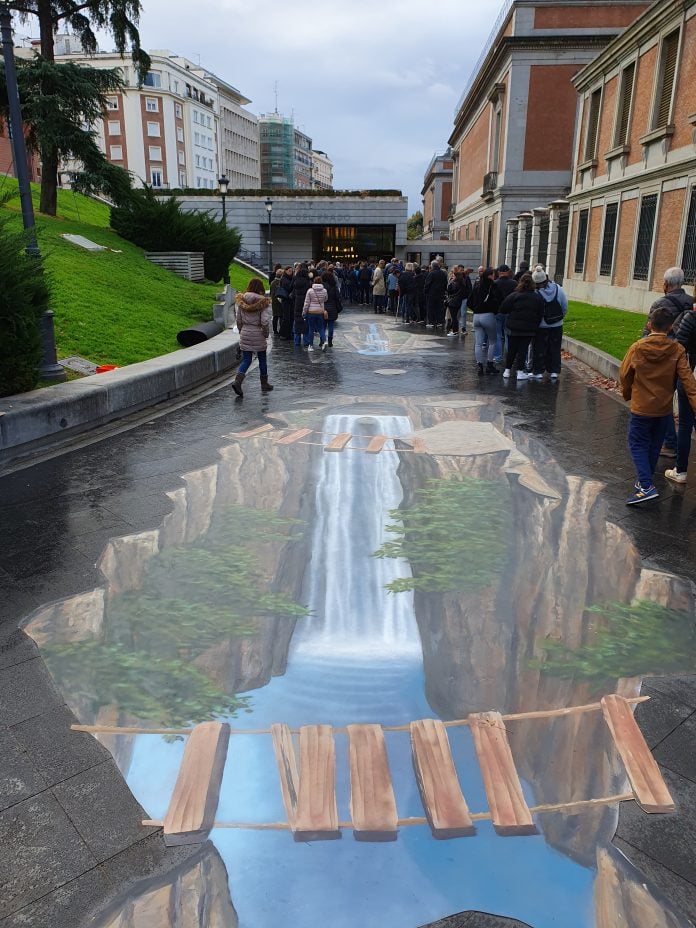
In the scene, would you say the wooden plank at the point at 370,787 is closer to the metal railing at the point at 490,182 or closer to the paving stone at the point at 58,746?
the paving stone at the point at 58,746

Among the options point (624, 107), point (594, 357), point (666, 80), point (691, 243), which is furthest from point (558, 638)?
point (624, 107)

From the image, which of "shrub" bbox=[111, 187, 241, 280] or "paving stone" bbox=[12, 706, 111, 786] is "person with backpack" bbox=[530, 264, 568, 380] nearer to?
"paving stone" bbox=[12, 706, 111, 786]

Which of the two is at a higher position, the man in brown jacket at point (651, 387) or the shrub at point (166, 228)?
the shrub at point (166, 228)

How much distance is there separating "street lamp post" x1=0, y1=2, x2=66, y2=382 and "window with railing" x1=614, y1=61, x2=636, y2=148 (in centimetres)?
2085

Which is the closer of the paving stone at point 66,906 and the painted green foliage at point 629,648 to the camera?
the paving stone at point 66,906

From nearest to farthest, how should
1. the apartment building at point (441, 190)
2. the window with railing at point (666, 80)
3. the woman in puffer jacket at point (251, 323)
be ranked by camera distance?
the woman in puffer jacket at point (251, 323) → the window with railing at point (666, 80) → the apartment building at point (441, 190)

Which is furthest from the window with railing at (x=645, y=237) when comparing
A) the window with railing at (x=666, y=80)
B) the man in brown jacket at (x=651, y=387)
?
the man in brown jacket at (x=651, y=387)

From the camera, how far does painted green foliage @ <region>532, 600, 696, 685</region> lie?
11.4 feet

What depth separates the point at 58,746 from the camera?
9.60 ft

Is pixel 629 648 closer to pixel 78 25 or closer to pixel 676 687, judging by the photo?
pixel 676 687

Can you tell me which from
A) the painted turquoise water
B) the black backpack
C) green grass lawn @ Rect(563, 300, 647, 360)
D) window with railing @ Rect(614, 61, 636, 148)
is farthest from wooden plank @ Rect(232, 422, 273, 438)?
window with railing @ Rect(614, 61, 636, 148)

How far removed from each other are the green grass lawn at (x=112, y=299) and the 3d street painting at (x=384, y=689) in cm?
516

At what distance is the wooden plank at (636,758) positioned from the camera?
2.63 meters

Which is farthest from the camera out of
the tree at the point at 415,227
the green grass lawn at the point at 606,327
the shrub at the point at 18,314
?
the tree at the point at 415,227
